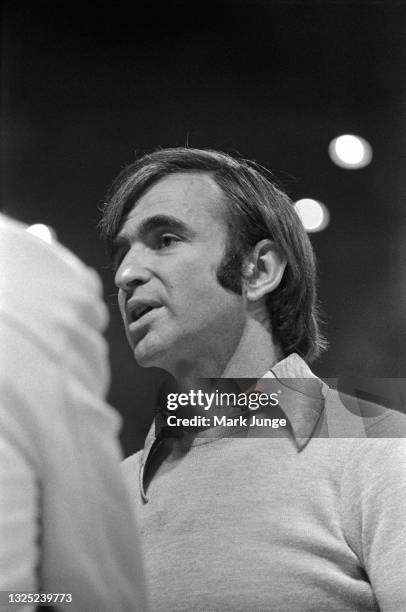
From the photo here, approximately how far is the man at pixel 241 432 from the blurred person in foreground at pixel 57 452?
0.50m

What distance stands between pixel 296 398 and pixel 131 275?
0.27 m

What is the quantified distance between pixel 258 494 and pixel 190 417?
0.13 meters

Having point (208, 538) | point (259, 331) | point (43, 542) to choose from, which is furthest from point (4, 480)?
point (259, 331)

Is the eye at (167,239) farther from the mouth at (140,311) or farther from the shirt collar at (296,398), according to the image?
the shirt collar at (296,398)

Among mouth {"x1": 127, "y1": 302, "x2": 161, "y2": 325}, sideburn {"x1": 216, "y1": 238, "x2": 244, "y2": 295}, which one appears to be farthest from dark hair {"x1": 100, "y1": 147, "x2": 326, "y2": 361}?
mouth {"x1": 127, "y1": 302, "x2": 161, "y2": 325}

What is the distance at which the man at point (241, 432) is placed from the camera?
100cm

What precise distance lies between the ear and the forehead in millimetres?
64

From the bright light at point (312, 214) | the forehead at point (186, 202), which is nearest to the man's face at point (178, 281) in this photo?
the forehead at point (186, 202)

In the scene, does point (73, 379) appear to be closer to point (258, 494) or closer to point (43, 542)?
point (43, 542)

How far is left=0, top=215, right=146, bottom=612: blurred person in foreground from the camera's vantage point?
501mm

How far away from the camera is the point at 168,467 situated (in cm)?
108

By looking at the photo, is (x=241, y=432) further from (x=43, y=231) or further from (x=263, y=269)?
(x=43, y=231)

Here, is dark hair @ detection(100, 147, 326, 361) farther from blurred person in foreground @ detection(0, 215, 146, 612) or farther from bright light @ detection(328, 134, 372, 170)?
blurred person in foreground @ detection(0, 215, 146, 612)

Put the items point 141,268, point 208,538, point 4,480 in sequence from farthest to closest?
point 141,268 < point 208,538 < point 4,480
